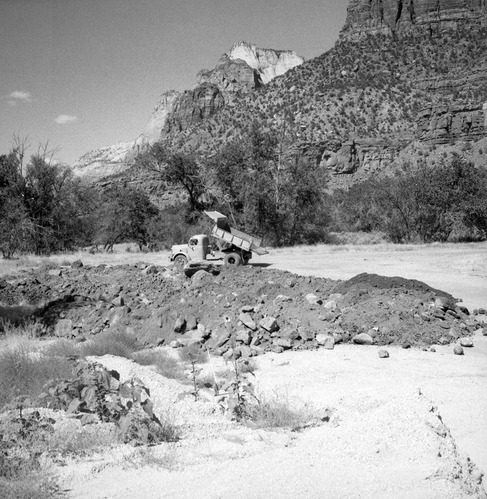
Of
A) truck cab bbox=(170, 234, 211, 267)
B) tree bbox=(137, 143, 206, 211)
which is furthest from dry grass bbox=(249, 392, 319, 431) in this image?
tree bbox=(137, 143, 206, 211)

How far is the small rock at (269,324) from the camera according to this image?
10.1 meters

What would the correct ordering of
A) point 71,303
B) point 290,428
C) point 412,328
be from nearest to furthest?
point 290,428, point 412,328, point 71,303

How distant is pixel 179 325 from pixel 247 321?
171cm

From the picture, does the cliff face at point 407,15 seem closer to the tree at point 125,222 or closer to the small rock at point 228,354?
the tree at point 125,222

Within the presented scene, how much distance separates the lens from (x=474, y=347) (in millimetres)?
9219

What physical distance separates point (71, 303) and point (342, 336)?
27.5 ft

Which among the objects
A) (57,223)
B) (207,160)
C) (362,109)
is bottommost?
(57,223)

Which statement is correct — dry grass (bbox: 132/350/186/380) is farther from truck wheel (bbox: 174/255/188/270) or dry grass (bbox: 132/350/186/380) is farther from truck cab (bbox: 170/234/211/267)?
truck cab (bbox: 170/234/211/267)

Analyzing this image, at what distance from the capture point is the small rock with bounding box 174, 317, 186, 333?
35.5ft

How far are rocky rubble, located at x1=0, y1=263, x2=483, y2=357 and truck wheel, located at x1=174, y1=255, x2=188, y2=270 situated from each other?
2214 millimetres

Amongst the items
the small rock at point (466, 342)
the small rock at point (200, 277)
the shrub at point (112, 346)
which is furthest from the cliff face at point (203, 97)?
the small rock at point (466, 342)

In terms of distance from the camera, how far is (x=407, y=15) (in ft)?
314

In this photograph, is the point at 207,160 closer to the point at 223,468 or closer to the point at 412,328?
the point at 412,328

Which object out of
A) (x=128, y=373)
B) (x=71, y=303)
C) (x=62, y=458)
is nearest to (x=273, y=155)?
(x=71, y=303)
